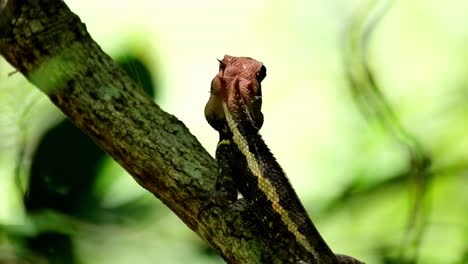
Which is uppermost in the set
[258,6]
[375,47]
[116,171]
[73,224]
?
[258,6]

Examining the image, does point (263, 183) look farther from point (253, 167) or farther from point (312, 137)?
point (312, 137)

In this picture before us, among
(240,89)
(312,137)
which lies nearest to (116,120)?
(240,89)

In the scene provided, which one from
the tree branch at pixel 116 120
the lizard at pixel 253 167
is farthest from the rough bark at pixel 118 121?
the lizard at pixel 253 167

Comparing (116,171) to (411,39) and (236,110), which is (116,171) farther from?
(411,39)

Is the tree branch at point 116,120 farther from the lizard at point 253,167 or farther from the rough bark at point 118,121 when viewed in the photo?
the lizard at point 253,167

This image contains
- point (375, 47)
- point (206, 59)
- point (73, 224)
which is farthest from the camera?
point (206, 59)

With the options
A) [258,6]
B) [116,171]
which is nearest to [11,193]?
[116,171]
